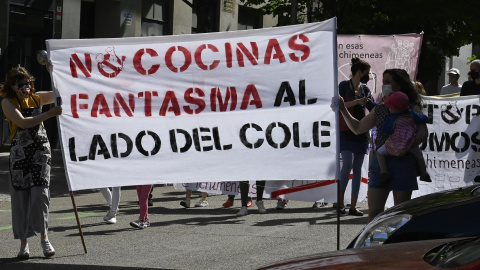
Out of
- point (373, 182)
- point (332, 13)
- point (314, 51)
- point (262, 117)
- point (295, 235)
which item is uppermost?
point (332, 13)

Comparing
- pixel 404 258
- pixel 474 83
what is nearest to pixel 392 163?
pixel 404 258

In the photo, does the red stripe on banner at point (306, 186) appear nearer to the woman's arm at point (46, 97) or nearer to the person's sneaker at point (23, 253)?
the woman's arm at point (46, 97)

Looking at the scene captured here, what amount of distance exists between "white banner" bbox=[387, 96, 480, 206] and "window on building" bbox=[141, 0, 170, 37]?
14.5 m

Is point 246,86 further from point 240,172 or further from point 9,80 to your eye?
point 9,80

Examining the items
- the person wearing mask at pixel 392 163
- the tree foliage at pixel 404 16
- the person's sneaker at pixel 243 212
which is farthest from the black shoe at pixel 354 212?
the tree foliage at pixel 404 16

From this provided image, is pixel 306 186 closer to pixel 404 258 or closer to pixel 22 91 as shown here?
pixel 22 91

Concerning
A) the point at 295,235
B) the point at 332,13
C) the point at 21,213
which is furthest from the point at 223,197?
the point at 332,13

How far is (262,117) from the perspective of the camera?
823 centimetres

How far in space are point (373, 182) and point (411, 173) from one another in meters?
0.33

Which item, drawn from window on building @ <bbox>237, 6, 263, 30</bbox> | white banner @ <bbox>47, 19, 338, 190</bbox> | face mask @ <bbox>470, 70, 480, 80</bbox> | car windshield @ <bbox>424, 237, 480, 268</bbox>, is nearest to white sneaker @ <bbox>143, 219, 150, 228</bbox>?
white banner @ <bbox>47, 19, 338, 190</bbox>

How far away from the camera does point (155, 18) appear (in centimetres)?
2588

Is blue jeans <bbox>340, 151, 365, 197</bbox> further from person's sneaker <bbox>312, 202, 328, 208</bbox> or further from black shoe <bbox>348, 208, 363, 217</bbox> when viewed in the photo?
person's sneaker <bbox>312, 202, 328, 208</bbox>

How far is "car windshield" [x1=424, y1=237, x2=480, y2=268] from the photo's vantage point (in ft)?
12.4

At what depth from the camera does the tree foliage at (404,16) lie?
23.5 meters
